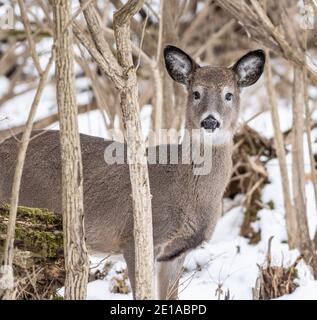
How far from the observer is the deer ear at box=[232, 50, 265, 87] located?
6027 millimetres

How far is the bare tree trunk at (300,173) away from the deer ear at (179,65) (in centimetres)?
126

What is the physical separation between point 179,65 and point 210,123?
0.73 m

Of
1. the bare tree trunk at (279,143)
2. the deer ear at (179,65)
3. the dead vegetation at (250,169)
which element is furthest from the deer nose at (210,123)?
the dead vegetation at (250,169)

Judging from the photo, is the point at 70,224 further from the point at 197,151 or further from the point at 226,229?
the point at 226,229

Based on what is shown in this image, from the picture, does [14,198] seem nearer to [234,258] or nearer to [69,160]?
[69,160]

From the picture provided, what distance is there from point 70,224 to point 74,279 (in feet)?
1.00

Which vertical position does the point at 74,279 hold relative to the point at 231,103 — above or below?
below

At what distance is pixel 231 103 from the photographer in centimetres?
590

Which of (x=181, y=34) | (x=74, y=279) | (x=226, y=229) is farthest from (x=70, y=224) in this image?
(x=181, y=34)

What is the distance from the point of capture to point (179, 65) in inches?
238

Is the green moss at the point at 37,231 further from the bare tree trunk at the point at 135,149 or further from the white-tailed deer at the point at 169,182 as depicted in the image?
A: the white-tailed deer at the point at 169,182

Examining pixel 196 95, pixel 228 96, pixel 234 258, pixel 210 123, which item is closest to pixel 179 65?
pixel 196 95

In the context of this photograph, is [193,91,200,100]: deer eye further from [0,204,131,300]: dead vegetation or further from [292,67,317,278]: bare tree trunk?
[0,204,131,300]: dead vegetation

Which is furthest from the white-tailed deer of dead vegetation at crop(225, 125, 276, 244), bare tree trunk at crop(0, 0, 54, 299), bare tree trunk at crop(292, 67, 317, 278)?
dead vegetation at crop(225, 125, 276, 244)
